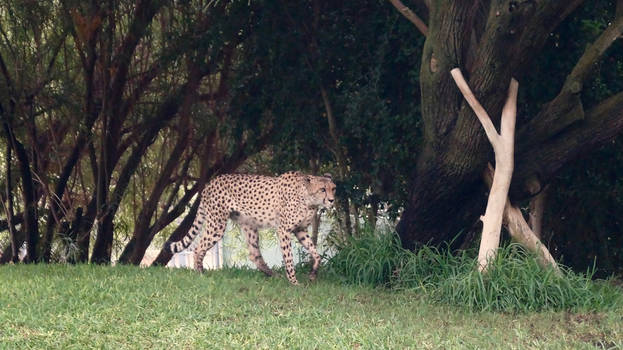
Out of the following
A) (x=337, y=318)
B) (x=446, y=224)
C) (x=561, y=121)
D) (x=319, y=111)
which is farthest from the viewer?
(x=319, y=111)

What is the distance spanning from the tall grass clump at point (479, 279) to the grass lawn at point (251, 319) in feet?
0.74

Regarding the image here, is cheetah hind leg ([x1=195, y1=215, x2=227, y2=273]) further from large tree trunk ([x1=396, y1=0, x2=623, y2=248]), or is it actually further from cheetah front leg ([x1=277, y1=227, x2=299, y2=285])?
large tree trunk ([x1=396, y1=0, x2=623, y2=248])

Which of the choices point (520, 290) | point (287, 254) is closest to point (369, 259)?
point (287, 254)

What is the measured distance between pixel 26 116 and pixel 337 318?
5885 millimetres

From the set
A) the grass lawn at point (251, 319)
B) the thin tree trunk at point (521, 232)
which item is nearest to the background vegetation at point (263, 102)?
the thin tree trunk at point (521, 232)

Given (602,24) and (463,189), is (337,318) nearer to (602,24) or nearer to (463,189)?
(463,189)

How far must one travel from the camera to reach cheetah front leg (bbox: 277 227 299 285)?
28.3 ft

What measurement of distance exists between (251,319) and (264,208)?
2157mm

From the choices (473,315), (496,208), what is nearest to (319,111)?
(496,208)

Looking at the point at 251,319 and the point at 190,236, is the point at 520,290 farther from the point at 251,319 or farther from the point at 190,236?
the point at 190,236

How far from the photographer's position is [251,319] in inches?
274

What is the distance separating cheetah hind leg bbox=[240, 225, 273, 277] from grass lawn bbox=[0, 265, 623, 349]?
2.25 ft

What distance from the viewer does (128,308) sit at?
7.20 metres

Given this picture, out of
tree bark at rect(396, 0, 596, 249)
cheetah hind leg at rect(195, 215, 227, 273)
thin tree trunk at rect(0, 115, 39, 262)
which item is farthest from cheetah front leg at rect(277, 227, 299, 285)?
thin tree trunk at rect(0, 115, 39, 262)
